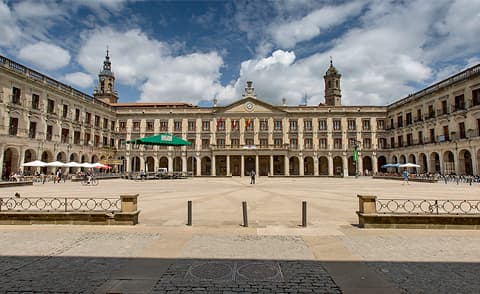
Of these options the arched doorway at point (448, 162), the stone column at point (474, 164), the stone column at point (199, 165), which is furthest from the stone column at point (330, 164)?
the stone column at point (199, 165)

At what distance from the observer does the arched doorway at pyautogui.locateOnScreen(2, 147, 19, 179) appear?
1209 inches

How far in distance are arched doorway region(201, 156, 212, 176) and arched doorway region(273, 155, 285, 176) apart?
13921 millimetres

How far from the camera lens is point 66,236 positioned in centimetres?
→ 749

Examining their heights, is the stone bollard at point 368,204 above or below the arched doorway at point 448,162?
below

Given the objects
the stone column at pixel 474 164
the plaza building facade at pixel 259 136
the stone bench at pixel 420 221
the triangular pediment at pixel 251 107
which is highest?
the triangular pediment at pixel 251 107

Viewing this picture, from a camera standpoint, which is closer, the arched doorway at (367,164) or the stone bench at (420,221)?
the stone bench at (420,221)

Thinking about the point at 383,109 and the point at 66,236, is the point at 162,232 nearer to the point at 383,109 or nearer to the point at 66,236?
the point at 66,236

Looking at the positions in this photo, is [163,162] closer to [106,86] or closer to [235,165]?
[235,165]

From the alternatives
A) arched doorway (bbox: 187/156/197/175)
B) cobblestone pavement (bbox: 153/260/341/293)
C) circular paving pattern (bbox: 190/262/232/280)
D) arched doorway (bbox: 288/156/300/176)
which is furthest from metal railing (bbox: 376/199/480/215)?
arched doorway (bbox: 187/156/197/175)

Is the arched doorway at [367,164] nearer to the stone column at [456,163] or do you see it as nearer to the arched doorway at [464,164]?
the arched doorway at [464,164]

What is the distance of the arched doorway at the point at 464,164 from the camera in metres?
34.7

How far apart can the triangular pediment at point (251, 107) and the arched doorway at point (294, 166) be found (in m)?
10.6

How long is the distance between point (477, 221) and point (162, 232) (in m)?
10.0

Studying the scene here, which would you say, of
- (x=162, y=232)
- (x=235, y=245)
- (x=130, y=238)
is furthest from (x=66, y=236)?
(x=235, y=245)
